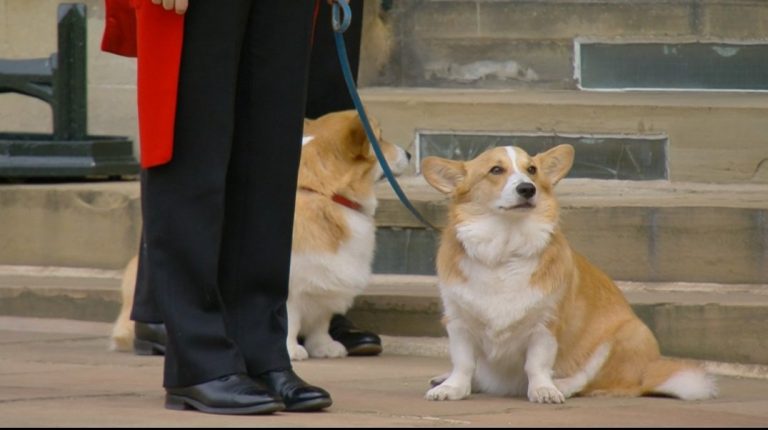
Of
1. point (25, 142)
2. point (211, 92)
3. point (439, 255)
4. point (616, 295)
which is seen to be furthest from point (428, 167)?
point (25, 142)

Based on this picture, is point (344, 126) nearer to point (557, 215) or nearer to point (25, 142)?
point (557, 215)

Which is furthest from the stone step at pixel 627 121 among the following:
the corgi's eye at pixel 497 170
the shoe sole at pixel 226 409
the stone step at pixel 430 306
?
the shoe sole at pixel 226 409

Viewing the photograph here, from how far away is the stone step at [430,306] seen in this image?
5164mm

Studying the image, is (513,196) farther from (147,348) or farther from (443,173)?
(147,348)

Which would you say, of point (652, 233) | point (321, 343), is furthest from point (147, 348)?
point (652, 233)

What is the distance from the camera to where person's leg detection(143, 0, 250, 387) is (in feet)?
12.6

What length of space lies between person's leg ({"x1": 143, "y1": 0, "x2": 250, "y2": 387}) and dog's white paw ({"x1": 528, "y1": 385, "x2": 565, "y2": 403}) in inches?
39.5

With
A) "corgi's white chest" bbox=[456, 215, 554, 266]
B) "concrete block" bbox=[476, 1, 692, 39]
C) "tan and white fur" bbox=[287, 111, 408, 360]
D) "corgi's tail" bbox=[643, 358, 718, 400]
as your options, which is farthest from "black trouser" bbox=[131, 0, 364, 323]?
"concrete block" bbox=[476, 1, 692, 39]

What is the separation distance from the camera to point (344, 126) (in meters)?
5.66

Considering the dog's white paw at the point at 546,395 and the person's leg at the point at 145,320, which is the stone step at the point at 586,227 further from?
the dog's white paw at the point at 546,395

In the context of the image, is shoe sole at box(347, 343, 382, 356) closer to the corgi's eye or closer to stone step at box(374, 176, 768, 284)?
stone step at box(374, 176, 768, 284)

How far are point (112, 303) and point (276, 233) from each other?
243 centimetres

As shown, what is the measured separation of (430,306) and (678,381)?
129 cm

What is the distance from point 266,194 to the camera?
401 cm
